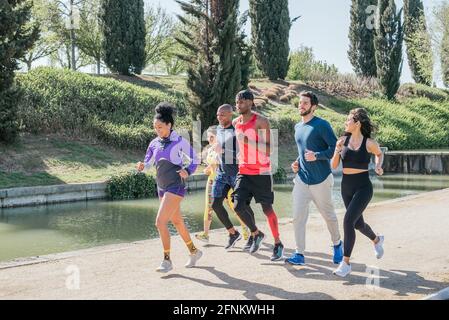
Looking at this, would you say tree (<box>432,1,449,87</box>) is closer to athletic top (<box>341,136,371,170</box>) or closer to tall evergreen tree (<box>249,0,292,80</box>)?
tall evergreen tree (<box>249,0,292,80</box>)

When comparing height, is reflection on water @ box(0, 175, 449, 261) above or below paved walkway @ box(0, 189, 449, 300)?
below

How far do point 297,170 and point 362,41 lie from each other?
37.1 m

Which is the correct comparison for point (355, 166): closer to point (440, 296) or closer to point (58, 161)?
point (440, 296)

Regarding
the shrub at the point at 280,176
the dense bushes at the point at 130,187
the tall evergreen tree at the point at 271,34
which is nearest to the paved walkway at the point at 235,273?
the dense bushes at the point at 130,187

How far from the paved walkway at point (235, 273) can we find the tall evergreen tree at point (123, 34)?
74.0 ft

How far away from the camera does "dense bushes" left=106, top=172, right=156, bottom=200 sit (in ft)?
53.2

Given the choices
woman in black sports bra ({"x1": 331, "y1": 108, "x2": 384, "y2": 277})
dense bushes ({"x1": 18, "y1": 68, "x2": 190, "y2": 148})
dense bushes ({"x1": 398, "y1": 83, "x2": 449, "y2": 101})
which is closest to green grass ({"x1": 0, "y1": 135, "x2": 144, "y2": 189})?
dense bushes ({"x1": 18, "y1": 68, "x2": 190, "y2": 148})

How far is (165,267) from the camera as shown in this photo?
6523 mm

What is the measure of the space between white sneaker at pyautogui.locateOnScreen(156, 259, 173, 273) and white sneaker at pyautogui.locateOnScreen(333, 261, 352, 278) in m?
1.74

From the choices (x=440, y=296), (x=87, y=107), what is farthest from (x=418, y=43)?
(x=440, y=296)

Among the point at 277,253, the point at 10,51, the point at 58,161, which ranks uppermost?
the point at 10,51
